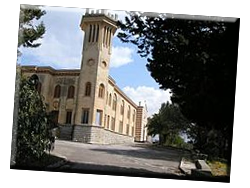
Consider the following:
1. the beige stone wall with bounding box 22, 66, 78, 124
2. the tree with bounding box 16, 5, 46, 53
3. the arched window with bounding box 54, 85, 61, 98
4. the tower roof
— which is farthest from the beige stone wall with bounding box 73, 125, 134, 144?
the tower roof

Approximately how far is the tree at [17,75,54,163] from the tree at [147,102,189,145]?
1.38 metres

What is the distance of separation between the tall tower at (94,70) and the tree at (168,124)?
0.72 metres

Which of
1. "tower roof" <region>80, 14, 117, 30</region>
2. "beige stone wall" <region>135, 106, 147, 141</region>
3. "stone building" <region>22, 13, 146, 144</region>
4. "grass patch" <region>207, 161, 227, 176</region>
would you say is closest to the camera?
"grass patch" <region>207, 161, 227, 176</region>

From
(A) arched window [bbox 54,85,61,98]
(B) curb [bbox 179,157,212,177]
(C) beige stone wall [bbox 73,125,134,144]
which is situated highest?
(A) arched window [bbox 54,85,61,98]

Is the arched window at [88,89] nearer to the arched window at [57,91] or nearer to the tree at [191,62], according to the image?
the arched window at [57,91]

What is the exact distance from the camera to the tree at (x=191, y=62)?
3818mm

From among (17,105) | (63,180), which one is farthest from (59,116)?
(63,180)

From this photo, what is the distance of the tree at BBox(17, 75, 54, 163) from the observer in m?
4.02

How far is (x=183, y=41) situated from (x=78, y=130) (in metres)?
1.78

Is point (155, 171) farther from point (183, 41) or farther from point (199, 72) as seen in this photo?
point (183, 41)

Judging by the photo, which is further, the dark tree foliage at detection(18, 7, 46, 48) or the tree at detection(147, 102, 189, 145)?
the tree at detection(147, 102, 189, 145)

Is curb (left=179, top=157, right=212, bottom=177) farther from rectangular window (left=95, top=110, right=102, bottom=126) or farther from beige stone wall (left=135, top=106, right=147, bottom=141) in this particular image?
rectangular window (left=95, top=110, right=102, bottom=126)

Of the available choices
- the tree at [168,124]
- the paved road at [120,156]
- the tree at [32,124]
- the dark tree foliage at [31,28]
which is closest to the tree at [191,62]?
the tree at [168,124]

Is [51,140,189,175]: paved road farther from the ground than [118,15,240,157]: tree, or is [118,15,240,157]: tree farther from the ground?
[118,15,240,157]: tree
